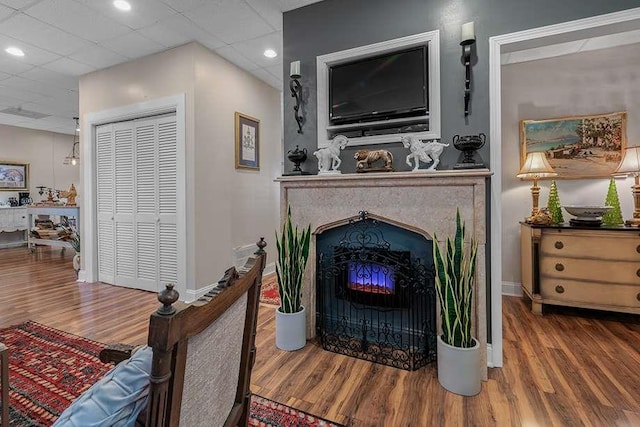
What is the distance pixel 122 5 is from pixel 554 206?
4.57 m

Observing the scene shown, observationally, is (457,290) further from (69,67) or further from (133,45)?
(69,67)

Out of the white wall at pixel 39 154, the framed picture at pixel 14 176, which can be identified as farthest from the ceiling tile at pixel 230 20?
the framed picture at pixel 14 176

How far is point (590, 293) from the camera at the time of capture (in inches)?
111

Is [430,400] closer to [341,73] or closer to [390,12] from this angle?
[341,73]

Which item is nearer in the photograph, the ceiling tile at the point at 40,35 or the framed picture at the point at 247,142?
the ceiling tile at the point at 40,35

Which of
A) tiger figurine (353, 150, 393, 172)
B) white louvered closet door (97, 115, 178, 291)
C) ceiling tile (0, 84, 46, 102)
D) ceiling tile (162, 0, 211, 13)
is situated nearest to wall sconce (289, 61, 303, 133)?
tiger figurine (353, 150, 393, 172)

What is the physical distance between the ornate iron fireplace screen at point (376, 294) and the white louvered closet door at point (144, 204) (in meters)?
2.05

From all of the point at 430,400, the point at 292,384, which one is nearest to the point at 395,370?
the point at 430,400

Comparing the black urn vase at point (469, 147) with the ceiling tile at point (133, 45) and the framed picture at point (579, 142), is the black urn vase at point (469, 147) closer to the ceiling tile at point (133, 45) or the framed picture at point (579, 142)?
the framed picture at point (579, 142)

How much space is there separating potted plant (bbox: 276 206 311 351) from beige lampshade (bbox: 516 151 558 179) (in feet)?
7.90

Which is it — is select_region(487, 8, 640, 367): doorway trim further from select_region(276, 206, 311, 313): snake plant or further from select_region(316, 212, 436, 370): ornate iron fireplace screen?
select_region(276, 206, 311, 313): snake plant

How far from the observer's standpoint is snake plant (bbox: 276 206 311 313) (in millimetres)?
2406

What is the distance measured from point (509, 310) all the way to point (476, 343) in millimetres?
1598

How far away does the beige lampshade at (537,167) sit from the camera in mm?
3047
